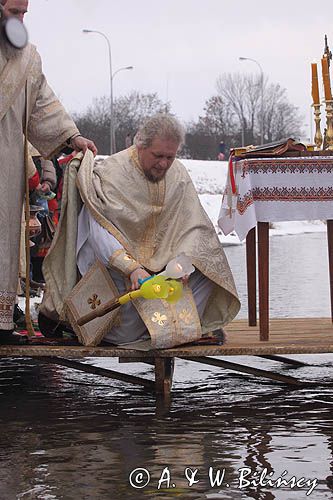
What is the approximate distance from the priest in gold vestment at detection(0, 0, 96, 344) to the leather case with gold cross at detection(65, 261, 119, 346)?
0.37 meters

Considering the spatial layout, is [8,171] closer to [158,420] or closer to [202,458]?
[158,420]

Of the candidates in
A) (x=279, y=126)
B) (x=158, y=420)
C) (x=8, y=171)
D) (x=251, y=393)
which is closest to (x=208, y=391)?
(x=251, y=393)

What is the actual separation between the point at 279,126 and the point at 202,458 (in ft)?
282

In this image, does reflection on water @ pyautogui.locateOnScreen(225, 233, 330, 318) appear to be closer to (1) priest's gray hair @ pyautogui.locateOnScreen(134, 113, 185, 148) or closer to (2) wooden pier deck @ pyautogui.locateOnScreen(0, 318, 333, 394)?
(2) wooden pier deck @ pyautogui.locateOnScreen(0, 318, 333, 394)

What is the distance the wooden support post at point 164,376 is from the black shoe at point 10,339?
32.0 inches

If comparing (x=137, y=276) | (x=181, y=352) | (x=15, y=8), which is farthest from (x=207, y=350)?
(x=15, y=8)

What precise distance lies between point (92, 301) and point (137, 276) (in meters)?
0.44

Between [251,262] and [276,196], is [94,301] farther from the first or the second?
[251,262]

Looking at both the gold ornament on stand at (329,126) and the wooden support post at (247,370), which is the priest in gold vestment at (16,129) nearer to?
the wooden support post at (247,370)

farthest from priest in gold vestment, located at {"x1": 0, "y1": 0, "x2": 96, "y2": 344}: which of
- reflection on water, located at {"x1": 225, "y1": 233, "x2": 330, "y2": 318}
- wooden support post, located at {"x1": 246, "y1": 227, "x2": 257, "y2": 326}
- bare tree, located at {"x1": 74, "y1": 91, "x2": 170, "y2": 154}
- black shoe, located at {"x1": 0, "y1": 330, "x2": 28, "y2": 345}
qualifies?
bare tree, located at {"x1": 74, "y1": 91, "x2": 170, "y2": 154}

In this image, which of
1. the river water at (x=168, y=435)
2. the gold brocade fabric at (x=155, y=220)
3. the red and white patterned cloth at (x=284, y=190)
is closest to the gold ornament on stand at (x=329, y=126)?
the red and white patterned cloth at (x=284, y=190)

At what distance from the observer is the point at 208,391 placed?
24.0 feet

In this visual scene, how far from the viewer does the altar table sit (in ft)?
24.2

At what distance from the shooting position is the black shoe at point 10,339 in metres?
7.09
